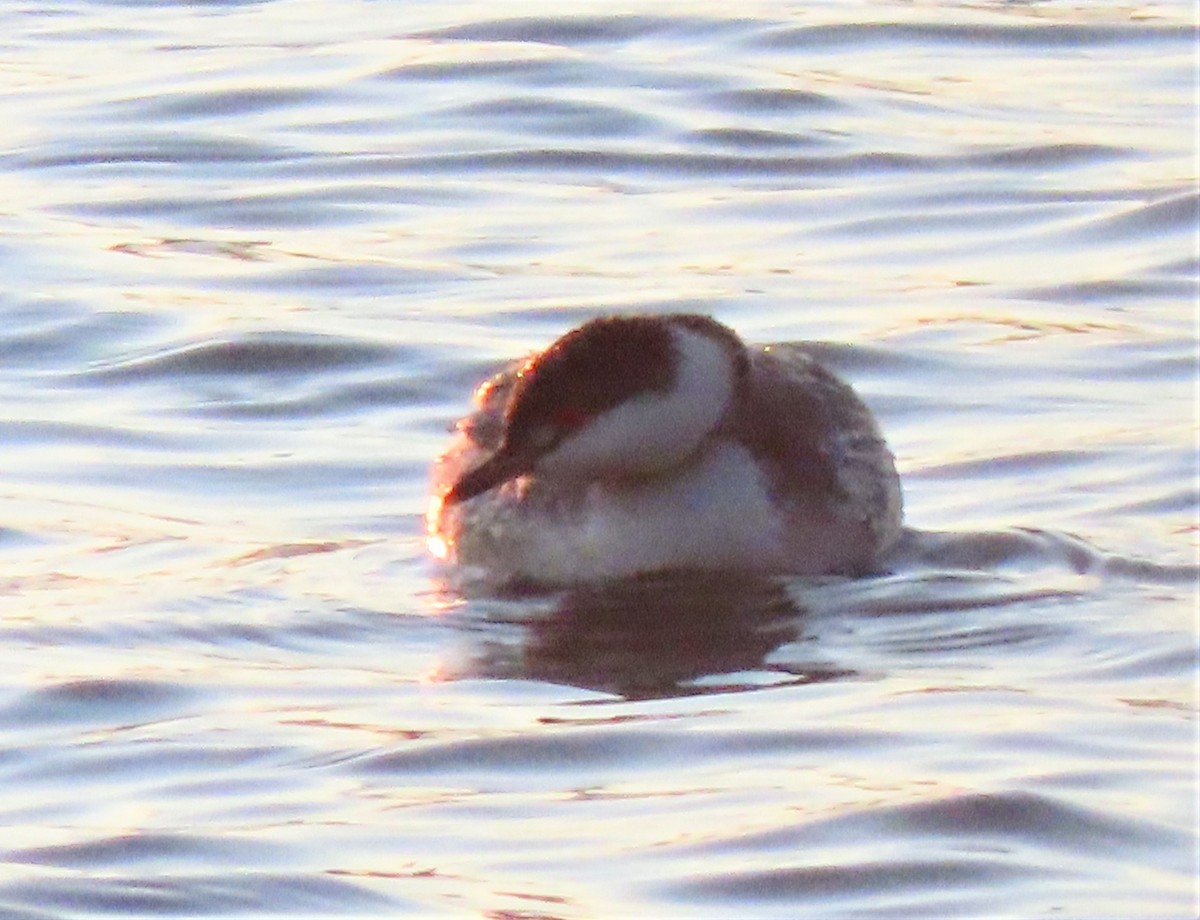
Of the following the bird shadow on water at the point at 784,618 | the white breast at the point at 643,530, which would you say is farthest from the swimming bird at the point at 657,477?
the bird shadow on water at the point at 784,618

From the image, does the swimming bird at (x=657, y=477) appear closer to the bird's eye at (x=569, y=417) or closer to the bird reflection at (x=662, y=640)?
the bird's eye at (x=569, y=417)

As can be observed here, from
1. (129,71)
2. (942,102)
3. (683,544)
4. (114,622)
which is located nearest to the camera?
(114,622)

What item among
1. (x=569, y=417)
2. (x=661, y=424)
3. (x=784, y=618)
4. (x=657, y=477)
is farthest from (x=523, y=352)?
(x=784, y=618)

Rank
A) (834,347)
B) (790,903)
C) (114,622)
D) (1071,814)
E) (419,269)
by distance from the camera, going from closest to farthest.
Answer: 1. (790,903)
2. (1071,814)
3. (114,622)
4. (834,347)
5. (419,269)

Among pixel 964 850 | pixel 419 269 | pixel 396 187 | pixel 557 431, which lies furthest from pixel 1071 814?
pixel 396 187

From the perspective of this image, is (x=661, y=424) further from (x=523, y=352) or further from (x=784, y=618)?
(x=523, y=352)

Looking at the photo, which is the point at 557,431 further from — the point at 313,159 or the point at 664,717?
the point at 313,159

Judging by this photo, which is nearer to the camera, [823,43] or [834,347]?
[834,347]

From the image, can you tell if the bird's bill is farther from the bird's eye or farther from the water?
the water

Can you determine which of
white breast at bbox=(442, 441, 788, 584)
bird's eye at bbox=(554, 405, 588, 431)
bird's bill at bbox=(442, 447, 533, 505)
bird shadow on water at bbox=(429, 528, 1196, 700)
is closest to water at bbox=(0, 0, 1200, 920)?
bird shadow on water at bbox=(429, 528, 1196, 700)
